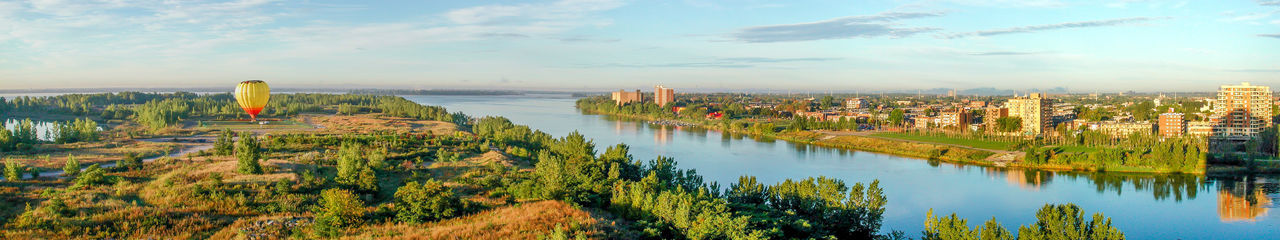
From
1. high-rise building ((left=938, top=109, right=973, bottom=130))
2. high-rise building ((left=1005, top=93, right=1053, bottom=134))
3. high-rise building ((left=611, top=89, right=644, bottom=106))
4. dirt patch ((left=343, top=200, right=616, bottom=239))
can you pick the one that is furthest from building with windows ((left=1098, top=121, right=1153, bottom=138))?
high-rise building ((left=611, top=89, right=644, bottom=106))

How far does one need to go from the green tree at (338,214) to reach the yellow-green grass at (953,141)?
18047 millimetres

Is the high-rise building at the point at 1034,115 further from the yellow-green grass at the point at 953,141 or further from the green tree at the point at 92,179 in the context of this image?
the green tree at the point at 92,179

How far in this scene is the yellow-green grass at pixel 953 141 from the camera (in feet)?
64.3

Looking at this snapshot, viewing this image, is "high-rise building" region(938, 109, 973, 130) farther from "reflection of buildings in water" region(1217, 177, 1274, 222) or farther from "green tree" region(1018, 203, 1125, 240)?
"green tree" region(1018, 203, 1125, 240)

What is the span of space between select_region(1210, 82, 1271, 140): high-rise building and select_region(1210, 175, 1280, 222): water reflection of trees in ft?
25.4

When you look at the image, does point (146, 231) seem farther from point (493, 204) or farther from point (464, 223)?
point (493, 204)

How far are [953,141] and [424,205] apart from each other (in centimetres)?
Answer: 1925

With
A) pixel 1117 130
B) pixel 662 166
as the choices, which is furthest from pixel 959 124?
pixel 662 166

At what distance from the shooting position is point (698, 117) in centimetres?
3669

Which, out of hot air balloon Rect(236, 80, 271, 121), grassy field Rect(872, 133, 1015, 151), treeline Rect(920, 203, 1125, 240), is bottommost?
grassy field Rect(872, 133, 1015, 151)

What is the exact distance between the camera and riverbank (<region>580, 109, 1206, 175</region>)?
15453 millimetres

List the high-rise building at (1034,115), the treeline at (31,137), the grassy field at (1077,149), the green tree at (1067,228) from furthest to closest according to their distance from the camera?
1. the high-rise building at (1034,115)
2. the grassy field at (1077,149)
3. the treeline at (31,137)
4. the green tree at (1067,228)

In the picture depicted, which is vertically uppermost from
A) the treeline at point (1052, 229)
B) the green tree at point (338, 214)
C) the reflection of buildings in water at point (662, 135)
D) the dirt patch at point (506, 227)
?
the green tree at point (338, 214)

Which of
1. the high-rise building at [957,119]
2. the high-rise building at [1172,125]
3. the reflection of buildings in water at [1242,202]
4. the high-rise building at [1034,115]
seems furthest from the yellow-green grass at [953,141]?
the reflection of buildings in water at [1242,202]
